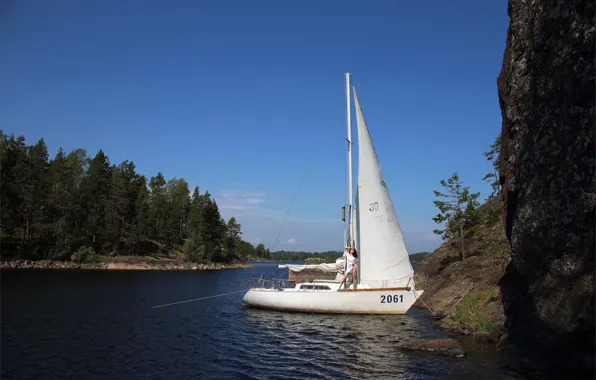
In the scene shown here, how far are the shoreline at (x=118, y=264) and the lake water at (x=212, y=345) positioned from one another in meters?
43.3

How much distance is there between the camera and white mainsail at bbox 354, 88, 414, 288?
83.7 feet

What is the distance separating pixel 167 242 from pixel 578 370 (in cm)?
10330

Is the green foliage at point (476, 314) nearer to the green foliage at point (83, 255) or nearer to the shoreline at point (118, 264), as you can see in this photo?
the shoreline at point (118, 264)

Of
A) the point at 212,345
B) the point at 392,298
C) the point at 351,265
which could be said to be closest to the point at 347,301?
the point at 351,265

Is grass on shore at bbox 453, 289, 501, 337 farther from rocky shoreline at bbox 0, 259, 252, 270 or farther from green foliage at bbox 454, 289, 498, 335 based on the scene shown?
rocky shoreline at bbox 0, 259, 252, 270

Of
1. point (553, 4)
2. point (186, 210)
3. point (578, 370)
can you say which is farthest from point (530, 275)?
point (186, 210)

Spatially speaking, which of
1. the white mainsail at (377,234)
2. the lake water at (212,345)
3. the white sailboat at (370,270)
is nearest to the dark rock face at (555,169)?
Result: the lake water at (212,345)

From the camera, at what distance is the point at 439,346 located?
53.0ft

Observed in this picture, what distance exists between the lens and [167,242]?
104 meters

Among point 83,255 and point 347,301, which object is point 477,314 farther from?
point 83,255

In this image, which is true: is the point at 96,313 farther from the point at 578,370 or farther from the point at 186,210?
the point at 186,210

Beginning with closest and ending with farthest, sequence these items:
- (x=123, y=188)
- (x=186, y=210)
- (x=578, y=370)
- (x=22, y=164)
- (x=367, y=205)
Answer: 1. (x=578, y=370)
2. (x=367, y=205)
3. (x=22, y=164)
4. (x=123, y=188)
5. (x=186, y=210)

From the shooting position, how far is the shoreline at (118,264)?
6581 cm

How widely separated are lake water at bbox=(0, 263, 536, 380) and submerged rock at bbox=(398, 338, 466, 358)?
43 cm
